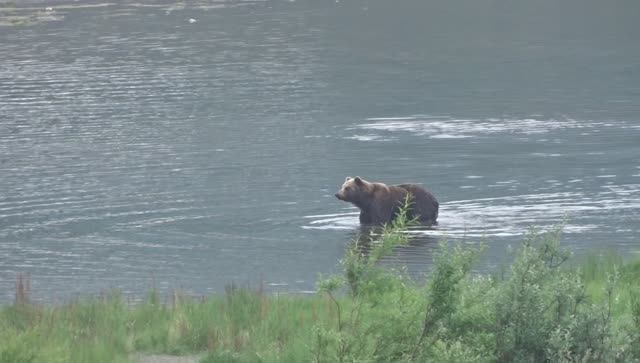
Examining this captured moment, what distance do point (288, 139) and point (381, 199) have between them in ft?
29.1

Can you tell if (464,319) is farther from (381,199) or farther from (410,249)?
(381,199)

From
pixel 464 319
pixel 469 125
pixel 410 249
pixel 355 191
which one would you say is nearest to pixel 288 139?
pixel 469 125

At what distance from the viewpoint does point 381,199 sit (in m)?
25.8

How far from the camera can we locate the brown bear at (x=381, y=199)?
25.2 m

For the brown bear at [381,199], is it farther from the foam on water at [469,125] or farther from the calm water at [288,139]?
the foam on water at [469,125]

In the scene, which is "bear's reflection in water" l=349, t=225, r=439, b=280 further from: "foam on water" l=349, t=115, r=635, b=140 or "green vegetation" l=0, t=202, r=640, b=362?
"foam on water" l=349, t=115, r=635, b=140

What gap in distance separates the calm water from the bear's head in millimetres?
439

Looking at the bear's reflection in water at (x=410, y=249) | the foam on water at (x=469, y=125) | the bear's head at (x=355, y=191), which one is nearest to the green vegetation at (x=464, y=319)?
the bear's reflection in water at (x=410, y=249)

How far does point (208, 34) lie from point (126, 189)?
2979 centimetres

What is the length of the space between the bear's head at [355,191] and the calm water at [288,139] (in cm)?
44

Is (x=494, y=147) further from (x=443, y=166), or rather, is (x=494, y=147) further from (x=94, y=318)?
(x=94, y=318)

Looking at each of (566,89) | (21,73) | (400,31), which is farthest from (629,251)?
(400,31)

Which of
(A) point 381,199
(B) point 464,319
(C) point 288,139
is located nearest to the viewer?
(B) point 464,319

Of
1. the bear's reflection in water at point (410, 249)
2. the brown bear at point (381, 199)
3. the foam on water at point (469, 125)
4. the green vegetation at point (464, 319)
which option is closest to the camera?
the green vegetation at point (464, 319)
